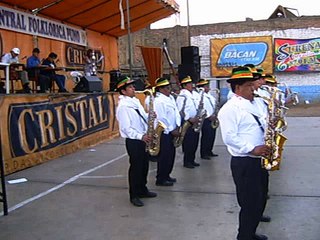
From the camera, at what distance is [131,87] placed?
5.93m

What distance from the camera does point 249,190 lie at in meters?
3.94

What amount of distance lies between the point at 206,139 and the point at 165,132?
3.10 m

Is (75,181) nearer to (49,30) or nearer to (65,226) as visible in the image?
(65,226)

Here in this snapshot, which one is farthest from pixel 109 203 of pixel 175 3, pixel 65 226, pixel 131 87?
pixel 175 3

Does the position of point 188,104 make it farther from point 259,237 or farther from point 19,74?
point 19,74

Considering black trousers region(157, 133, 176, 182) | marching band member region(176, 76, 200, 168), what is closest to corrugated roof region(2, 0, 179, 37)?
marching band member region(176, 76, 200, 168)

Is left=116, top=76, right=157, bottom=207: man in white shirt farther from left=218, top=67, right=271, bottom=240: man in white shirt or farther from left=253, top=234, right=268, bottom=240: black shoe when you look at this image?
left=218, top=67, right=271, bottom=240: man in white shirt

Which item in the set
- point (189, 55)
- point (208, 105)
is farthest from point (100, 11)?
point (208, 105)

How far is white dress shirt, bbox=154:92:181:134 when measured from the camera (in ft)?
23.4

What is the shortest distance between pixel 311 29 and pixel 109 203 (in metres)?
23.8

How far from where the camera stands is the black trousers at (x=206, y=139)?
9.85 meters

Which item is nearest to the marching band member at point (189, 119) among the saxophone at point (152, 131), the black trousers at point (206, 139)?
the black trousers at point (206, 139)

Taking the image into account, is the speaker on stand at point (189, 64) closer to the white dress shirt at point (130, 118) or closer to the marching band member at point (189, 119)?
the marching band member at point (189, 119)

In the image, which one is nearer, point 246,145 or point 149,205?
point 246,145
